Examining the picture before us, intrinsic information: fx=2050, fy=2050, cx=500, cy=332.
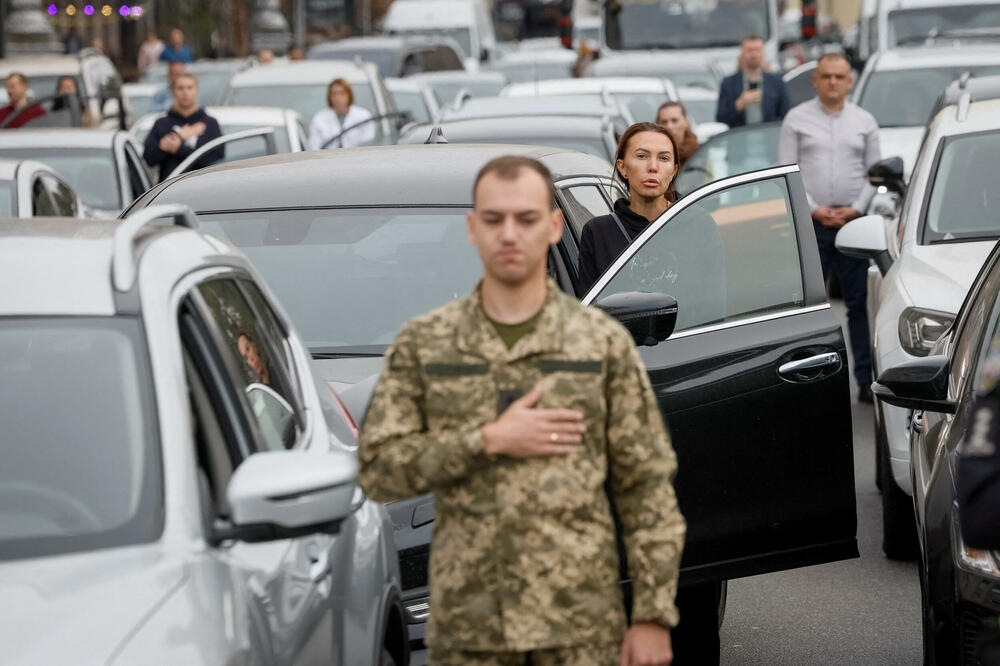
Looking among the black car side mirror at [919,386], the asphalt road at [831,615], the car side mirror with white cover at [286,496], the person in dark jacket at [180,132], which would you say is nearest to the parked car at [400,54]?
the person in dark jacket at [180,132]

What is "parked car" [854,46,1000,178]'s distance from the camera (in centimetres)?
1686

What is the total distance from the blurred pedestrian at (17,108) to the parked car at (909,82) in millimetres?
7361

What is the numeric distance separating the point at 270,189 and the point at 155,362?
3.15 m

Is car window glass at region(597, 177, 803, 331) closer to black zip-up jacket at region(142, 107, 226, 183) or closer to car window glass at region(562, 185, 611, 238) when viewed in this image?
car window glass at region(562, 185, 611, 238)

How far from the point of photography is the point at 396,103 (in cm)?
2198

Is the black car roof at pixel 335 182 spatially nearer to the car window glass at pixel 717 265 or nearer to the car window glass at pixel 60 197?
the car window glass at pixel 717 265

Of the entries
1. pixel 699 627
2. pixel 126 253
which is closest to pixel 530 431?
pixel 126 253

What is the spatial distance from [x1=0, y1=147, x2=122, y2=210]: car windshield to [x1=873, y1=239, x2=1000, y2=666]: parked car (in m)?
8.26

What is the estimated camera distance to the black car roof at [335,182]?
272 inches

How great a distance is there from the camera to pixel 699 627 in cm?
647

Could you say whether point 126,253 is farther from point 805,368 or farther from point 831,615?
point 831,615

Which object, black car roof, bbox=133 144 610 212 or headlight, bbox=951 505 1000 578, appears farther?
black car roof, bbox=133 144 610 212

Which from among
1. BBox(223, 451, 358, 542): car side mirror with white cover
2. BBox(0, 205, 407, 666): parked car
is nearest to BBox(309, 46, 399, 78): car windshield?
BBox(0, 205, 407, 666): parked car

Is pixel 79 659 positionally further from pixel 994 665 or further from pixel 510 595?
pixel 994 665
